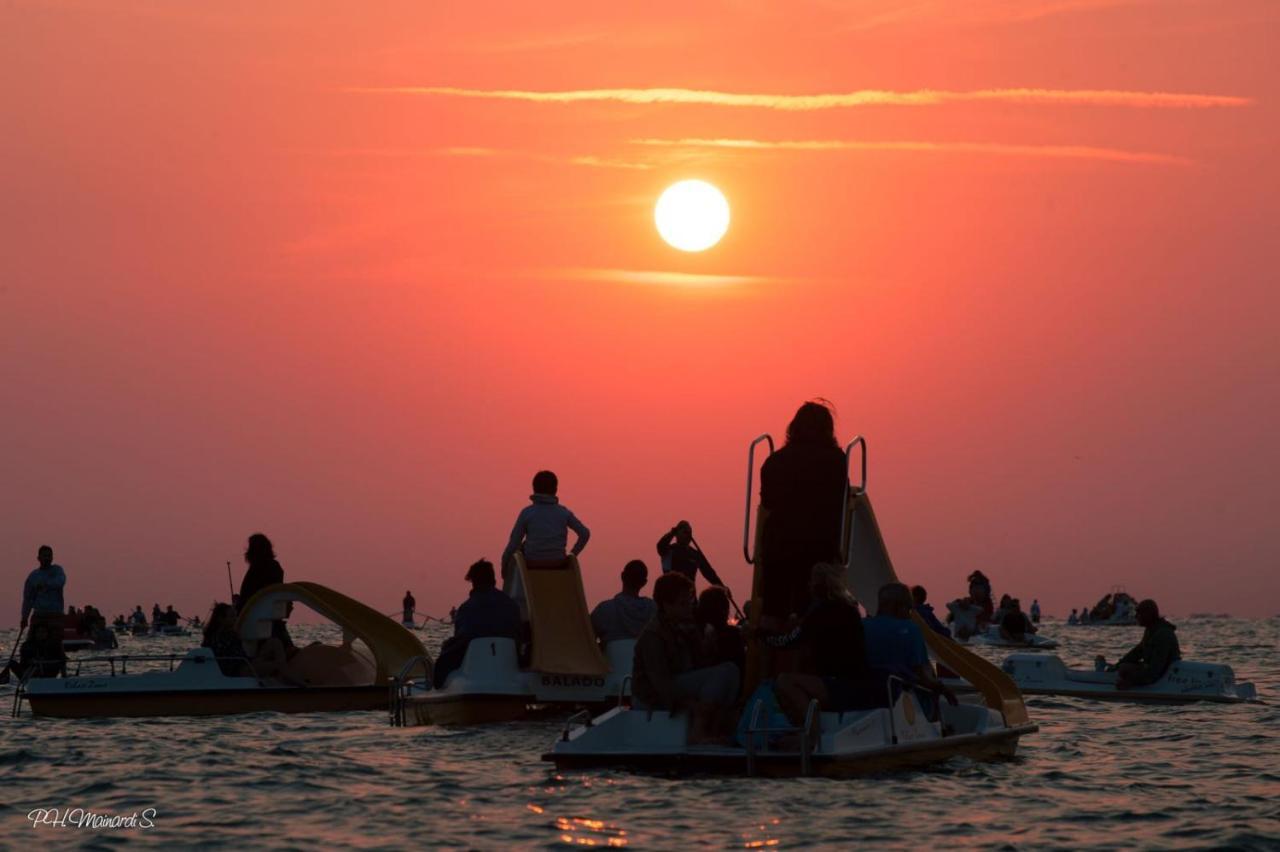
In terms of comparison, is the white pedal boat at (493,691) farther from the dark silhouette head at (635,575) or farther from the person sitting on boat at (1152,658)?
the person sitting on boat at (1152,658)

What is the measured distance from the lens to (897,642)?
52.0 feet

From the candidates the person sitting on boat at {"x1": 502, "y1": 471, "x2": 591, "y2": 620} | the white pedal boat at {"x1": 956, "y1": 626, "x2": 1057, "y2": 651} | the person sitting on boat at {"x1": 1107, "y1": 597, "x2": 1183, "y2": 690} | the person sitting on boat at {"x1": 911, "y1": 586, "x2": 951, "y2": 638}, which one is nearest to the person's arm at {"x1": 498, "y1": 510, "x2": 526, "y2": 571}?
the person sitting on boat at {"x1": 502, "y1": 471, "x2": 591, "y2": 620}

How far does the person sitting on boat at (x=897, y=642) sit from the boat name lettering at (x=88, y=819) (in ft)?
19.7

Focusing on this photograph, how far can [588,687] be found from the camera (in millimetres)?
21891

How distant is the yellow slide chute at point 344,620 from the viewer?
77.4 feet

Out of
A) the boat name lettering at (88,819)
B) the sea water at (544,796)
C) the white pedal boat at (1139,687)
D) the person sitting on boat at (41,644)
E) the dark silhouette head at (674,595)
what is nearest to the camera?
the sea water at (544,796)

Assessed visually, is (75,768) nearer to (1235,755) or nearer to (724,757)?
(724,757)

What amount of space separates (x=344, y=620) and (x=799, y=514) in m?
9.66

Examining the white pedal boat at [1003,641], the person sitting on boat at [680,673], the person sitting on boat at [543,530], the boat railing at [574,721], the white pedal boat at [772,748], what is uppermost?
the white pedal boat at [1003,641]

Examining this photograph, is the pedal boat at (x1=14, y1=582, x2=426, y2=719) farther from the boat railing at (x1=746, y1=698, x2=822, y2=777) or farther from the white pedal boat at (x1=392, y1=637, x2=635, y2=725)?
the boat railing at (x1=746, y1=698, x2=822, y2=777)

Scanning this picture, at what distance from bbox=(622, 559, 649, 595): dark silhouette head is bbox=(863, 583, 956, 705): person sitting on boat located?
614 centimetres

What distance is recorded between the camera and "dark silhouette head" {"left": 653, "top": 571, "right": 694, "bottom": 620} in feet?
50.4

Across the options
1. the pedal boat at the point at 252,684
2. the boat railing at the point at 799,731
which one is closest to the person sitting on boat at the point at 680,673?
the boat railing at the point at 799,731

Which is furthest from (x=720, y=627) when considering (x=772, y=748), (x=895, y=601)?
(x=772, y=748)
